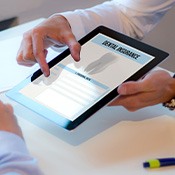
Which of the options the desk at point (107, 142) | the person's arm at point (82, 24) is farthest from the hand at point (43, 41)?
the desk at point (107, 142)

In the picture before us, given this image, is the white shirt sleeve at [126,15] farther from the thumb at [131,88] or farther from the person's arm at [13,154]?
the person's arm at [13,154]

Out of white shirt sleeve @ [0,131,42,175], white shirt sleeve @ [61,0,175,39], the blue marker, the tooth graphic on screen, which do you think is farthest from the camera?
white shirt sleeve @ [61,0,175,39]

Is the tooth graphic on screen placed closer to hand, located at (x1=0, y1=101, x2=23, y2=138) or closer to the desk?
the desk

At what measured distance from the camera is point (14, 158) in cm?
64

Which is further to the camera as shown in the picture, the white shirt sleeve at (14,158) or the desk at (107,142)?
the desk at (107,142)

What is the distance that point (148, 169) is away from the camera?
0.75 metres

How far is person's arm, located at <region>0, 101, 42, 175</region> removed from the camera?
2.07 feet

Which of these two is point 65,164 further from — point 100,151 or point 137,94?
point 137,94

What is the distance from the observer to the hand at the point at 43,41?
3.05ft

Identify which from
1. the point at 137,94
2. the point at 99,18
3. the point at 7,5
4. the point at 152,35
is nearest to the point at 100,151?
the point at 137,94

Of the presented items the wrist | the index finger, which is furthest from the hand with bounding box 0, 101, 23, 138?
the wrist

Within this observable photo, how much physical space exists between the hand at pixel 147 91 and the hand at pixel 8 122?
20cm

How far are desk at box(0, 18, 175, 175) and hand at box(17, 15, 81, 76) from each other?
12 centimetres

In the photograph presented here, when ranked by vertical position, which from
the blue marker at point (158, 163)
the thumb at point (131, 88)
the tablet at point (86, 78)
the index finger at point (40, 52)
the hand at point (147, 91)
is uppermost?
the index finger at point (40, 52)
